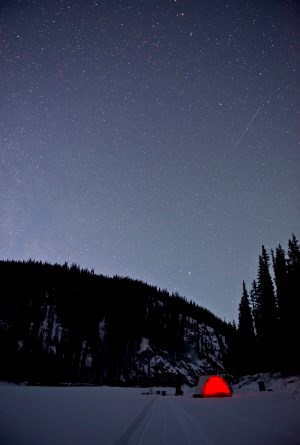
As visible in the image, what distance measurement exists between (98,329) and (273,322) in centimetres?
8280

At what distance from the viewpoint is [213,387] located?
21844mm

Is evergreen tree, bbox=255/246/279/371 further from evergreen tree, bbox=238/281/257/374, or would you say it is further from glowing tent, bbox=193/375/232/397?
glowing tent, bbox=193/375/232/397

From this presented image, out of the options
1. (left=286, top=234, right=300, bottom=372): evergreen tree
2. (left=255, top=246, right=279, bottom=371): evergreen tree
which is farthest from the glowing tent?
→ (left=255, top=246, right=279, bottom=371): evergreen tree

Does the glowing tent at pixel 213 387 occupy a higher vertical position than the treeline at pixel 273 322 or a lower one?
lower

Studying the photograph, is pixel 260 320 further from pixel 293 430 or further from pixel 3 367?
pixel 3 367

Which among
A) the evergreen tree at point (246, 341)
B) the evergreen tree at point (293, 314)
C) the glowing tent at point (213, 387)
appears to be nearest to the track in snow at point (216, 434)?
the glowing tent at point (213, 387)

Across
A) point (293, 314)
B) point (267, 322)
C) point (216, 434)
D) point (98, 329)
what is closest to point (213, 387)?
point (216, 434)

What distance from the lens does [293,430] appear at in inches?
233

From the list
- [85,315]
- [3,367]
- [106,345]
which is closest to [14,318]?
[85,315]

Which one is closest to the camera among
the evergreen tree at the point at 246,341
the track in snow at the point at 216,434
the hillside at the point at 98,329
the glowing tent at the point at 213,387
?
the track in snow at the point at 216,434

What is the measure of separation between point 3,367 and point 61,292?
5567 centimetres

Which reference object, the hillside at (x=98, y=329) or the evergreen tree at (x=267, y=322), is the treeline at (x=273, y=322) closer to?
the evergreen tree at (x=267, y=322)

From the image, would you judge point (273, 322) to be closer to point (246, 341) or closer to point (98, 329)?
point (246, 341)

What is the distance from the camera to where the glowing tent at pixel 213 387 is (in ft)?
69.8
